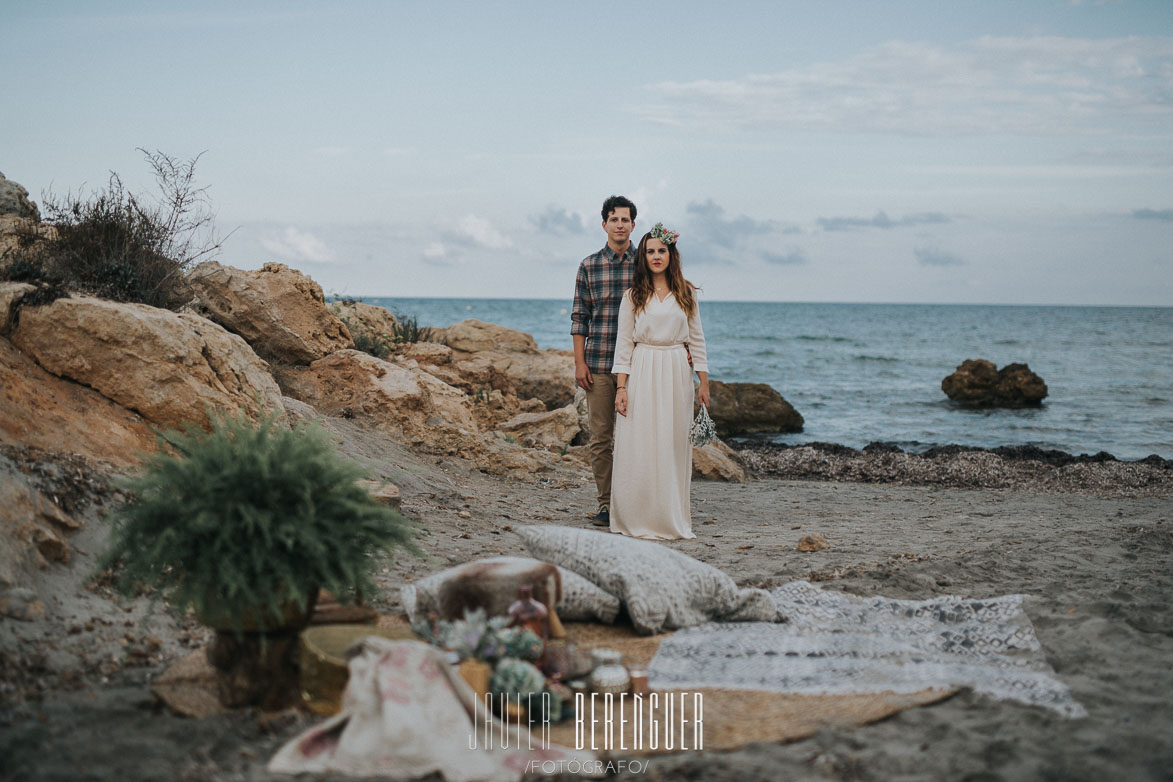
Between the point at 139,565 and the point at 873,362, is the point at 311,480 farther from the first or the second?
the point at 873,362

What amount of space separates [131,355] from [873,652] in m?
5.36

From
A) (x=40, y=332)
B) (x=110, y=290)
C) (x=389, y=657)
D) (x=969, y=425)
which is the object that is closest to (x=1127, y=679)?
(x=389, y=657)

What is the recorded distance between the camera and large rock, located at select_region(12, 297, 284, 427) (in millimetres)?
5938

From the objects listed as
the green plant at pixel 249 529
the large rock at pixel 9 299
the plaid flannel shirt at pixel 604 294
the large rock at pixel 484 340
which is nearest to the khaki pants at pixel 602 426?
the plaid flannel shirt at pixel 604 294

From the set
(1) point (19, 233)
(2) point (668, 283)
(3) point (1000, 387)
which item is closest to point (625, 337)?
(2) point (668, 283)

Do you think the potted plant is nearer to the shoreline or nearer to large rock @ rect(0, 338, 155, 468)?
large rock @ rect(0, 338, 155, 468)

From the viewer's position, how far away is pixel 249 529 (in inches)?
124

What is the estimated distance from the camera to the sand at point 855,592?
2955mm

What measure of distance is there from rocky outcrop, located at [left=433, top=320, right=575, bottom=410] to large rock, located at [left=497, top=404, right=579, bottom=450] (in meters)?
1.55

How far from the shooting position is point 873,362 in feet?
116

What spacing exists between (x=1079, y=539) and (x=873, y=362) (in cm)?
2991

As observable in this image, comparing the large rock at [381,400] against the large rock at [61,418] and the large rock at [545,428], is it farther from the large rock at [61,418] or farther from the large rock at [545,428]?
the large rock at [61,418]

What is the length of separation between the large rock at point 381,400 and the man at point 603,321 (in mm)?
2337

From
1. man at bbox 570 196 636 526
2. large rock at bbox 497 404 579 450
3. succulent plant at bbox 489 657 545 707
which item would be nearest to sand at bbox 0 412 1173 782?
succulent plant at bbox 489 657 545 707
